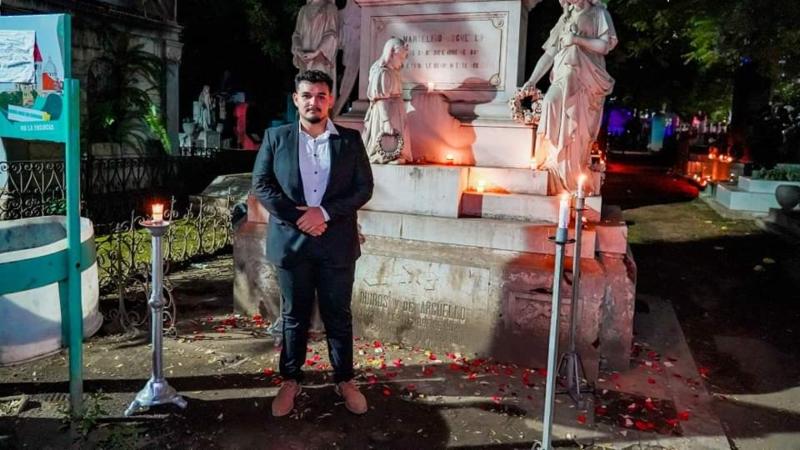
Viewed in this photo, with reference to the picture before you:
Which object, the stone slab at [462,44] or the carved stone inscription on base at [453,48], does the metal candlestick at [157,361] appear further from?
the carved stone inscription on base at [453,48]

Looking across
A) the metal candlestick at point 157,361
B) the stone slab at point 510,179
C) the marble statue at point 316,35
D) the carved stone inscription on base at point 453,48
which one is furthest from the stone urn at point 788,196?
the metal candlestick at point 157,361

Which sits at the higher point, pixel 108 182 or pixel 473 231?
pixel 473 231

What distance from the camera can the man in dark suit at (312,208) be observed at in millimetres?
3945

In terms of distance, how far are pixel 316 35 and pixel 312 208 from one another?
3469 millimetres

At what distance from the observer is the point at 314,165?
404 centimetres

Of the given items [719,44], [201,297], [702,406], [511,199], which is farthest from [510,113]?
[719,44]

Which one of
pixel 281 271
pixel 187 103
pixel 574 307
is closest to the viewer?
pixel 281 271

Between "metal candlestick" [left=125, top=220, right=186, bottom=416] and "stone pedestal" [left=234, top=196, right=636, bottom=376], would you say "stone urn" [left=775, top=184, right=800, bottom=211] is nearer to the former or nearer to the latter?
"stone pedestal" [left=234, top=196, right=636, bottom=376]

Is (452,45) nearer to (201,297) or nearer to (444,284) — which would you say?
(444,284)

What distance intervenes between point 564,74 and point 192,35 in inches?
923

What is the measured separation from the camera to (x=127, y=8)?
15.9 meters

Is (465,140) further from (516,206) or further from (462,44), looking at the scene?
(516,206)

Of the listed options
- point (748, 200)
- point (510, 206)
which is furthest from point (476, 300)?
point (748, 200)

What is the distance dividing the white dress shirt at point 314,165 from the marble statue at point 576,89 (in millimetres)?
2369
